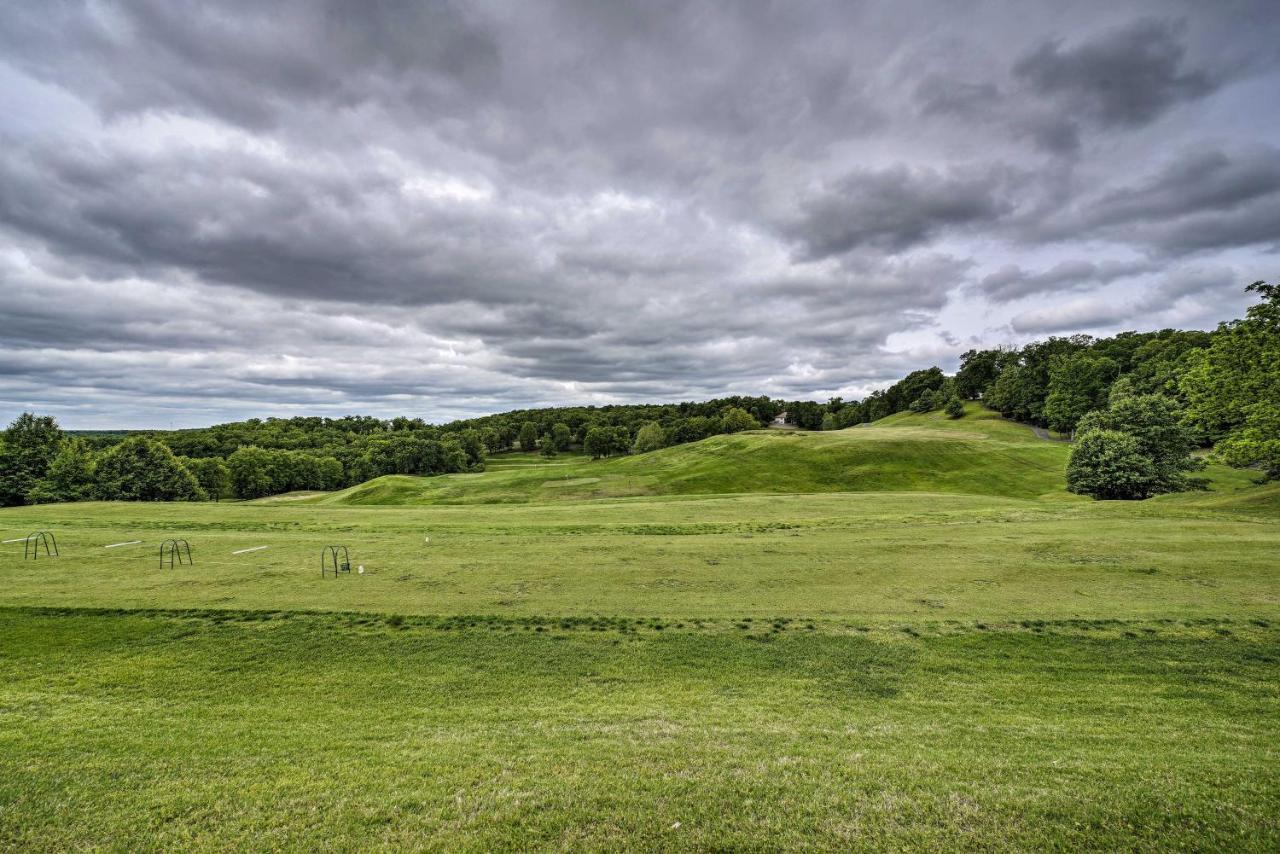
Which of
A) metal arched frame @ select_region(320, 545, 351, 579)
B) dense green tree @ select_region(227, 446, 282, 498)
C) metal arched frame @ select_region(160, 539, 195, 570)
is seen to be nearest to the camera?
metal arched frame @ select_region(320, 545, 351, 579)

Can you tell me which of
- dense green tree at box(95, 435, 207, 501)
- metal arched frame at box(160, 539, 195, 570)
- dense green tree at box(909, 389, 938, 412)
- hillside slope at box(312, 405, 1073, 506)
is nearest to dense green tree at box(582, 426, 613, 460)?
hillside slope at box(312, 405, 1073, 506)

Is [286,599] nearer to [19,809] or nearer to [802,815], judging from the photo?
[19,809]

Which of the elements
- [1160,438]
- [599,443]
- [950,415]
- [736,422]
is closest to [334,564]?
[1160,438]

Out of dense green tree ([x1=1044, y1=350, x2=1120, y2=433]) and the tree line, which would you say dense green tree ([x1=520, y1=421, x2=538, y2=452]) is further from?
dense green tree ([x1=1044, y1=350, x2=1120, y2=433])

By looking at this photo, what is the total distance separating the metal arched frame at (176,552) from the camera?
25319 mm

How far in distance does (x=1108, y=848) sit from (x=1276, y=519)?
1446 inches

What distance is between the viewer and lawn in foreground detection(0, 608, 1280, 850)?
7.35 meters

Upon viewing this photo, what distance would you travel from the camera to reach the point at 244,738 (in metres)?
10.4

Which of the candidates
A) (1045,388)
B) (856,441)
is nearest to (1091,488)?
(856,441)

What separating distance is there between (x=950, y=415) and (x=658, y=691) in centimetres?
14202

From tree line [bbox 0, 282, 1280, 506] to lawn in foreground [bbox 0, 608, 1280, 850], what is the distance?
29.2 metres

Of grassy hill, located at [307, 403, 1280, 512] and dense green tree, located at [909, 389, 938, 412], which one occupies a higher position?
dense green tree, located at [909, 389, 938, 412]

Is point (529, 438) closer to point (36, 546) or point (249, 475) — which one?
point (249, 475)

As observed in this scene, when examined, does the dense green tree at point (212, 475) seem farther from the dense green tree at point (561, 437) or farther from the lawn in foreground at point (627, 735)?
the lawn in foreground at point (627, 735)
